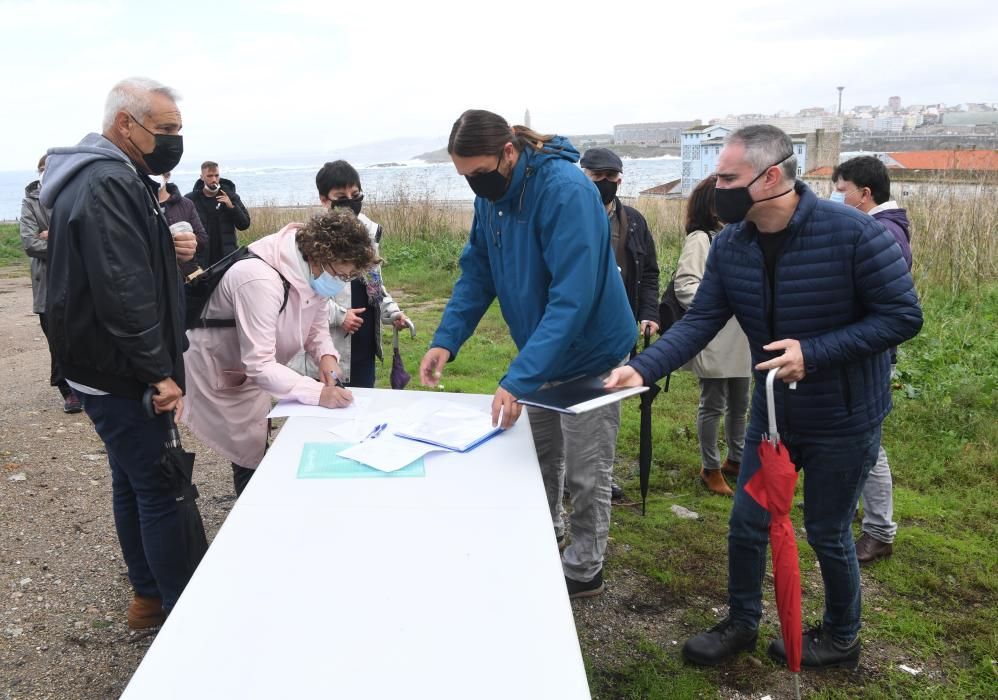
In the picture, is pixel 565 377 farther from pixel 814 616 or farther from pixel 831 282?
pixel 814 616

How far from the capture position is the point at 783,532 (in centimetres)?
226

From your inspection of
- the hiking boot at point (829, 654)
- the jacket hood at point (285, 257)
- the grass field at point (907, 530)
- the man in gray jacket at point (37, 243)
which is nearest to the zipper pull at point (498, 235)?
the jacket hood at point (285, 257)

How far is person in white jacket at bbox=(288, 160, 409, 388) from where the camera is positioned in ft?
13.7

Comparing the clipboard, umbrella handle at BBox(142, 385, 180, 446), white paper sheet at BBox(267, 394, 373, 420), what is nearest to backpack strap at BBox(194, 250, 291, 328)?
white paper sheet at BBox(267, 394, 373, 420)

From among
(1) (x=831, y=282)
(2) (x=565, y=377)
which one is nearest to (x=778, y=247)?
(1) (x=831, y=282)

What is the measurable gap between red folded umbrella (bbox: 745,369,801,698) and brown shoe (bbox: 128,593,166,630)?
2.26 m

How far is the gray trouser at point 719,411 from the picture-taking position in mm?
4270

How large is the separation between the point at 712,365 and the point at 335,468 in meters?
2.44

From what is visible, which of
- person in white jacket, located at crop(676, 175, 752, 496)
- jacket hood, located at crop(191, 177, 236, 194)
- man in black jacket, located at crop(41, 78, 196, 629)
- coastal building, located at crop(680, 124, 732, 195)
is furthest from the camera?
coastal building, located at crop(680, 124, 732, 195)

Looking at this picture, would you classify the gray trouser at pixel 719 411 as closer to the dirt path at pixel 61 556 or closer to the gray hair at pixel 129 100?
the dirt path at pixel 61 556

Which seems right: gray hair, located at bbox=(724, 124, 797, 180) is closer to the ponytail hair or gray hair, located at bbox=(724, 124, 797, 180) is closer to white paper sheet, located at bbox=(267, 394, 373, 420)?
the ponytail hair

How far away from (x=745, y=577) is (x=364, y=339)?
2415 millimetres

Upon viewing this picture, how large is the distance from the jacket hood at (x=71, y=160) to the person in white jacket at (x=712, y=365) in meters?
2.74

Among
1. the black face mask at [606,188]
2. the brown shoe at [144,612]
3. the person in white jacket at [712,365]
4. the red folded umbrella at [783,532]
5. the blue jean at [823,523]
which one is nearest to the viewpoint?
the red folded umbrella at [783,532]
